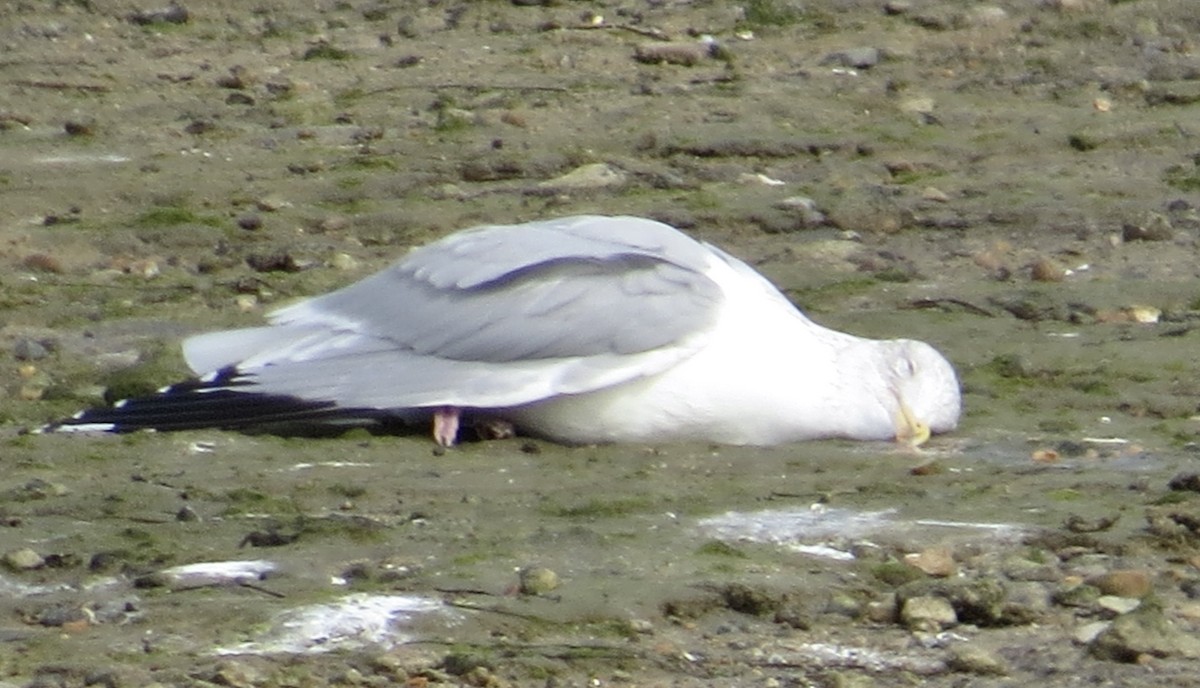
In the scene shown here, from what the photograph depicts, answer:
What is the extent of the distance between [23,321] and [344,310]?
1032 mm

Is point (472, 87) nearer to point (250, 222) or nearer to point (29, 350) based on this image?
point (250, 222)

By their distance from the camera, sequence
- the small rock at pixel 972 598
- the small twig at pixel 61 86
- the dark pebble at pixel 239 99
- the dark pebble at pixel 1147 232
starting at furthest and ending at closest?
the small twig at pixel 61 86 < the dark pebble at pixel 239 99 < the dark pebble at pixel 1147 232 < the small rock at pixel 972 598

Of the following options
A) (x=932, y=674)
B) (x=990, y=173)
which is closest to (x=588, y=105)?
(x=990, y=173)

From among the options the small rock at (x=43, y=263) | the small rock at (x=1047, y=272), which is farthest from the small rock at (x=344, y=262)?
the small rock at (x=1047, y=272)

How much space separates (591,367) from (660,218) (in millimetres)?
2111

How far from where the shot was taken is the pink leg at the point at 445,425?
5613 mm

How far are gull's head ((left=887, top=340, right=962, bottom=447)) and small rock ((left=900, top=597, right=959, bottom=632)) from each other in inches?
59.3

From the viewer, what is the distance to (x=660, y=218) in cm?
763

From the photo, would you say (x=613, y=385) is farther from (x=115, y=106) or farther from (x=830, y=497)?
(x=115, y=106)

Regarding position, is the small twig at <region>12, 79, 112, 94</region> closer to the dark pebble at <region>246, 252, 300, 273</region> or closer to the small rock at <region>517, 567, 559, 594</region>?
the dark pebble at <region>246, 252, 300, 273</region>

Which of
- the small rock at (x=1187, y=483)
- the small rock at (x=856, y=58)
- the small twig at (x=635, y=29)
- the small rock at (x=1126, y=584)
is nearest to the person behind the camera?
the small rock at (x=1126, y=584)

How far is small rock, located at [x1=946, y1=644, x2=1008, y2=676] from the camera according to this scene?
387 cm

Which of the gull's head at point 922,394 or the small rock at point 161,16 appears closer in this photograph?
the gull's head at point 922,394

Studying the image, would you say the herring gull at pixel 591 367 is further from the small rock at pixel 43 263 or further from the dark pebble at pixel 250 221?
the dark pebble at pixel 250 221
